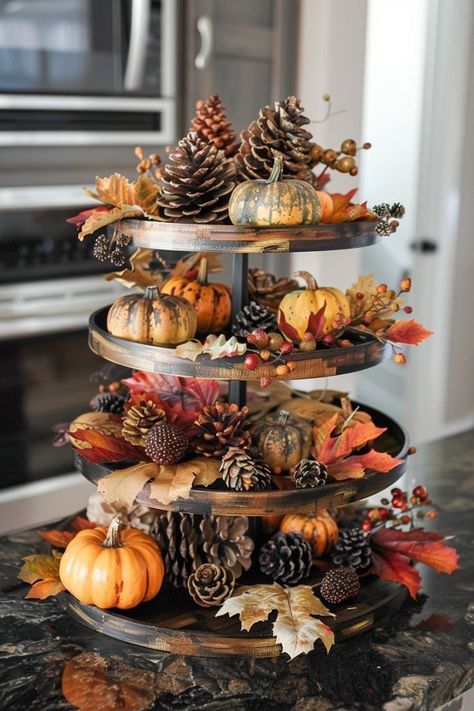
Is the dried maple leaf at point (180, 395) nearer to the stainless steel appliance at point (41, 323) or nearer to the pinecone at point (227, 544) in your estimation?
the pinecone at point (227, 544)

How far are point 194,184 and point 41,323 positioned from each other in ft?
3.92

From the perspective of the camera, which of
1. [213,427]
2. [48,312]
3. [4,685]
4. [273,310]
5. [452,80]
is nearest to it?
[4,685]

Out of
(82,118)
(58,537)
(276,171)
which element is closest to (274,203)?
(276,171)

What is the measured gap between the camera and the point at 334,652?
1.08m

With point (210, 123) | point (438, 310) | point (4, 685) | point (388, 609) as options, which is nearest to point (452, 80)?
point (438, 310)

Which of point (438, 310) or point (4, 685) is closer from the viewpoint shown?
point (4, 685)

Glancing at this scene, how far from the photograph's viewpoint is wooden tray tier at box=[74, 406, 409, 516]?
106 centimetres

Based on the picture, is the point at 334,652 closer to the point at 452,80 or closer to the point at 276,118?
the point at 276,118

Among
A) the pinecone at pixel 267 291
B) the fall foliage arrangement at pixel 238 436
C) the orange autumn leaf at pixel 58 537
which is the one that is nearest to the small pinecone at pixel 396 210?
the fall foliage arrangement at pixel 238 436

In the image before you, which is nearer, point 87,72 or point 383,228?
point 383,228

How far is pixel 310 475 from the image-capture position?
1.10 meters

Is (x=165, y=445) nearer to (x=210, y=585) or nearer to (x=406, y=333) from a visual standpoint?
(x=210, y=585)

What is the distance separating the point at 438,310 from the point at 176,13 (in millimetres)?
1889

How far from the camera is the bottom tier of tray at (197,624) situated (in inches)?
41.9
